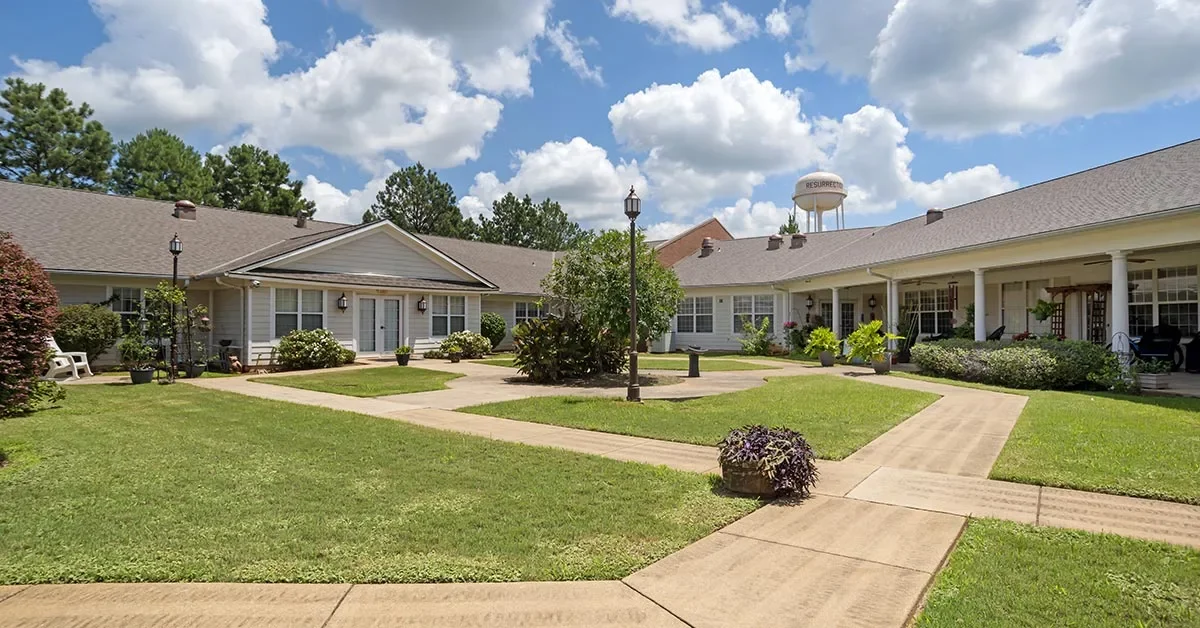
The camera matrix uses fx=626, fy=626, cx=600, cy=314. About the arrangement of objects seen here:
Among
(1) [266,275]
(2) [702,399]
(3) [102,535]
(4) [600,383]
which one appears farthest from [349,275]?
(3) [102,535]

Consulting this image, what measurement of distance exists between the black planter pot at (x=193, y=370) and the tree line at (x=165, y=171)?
22229 mm

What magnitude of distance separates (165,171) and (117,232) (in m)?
28.0

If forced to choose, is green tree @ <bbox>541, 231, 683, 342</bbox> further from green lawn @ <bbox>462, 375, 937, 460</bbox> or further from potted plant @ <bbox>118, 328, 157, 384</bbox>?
potted plant @ <bbox>118, 328, 157, 384</bbox>

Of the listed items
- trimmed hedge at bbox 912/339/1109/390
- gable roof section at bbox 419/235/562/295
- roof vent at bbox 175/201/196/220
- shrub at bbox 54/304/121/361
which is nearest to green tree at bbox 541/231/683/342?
trimmed hedge at bbox 912/339/1109/390

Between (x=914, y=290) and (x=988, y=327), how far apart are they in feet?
10.7

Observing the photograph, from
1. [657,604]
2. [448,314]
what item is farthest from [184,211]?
[657,604]

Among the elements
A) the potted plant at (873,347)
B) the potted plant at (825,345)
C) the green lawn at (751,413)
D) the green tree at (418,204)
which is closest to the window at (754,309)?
the potted plant at (825,345)

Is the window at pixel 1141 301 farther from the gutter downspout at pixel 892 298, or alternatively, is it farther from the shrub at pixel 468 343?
the shrub at pixel 468 343

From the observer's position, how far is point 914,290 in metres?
23.5

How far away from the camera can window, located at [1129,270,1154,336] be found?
643 inches

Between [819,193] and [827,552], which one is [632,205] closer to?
[827,552]

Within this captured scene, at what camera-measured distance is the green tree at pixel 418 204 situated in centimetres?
5041

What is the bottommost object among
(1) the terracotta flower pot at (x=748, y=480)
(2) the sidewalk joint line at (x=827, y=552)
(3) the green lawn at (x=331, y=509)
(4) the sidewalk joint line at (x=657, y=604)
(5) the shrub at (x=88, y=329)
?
(2) the sidewalk joint line at (x=827, y=552)

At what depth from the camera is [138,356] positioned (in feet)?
50.3
